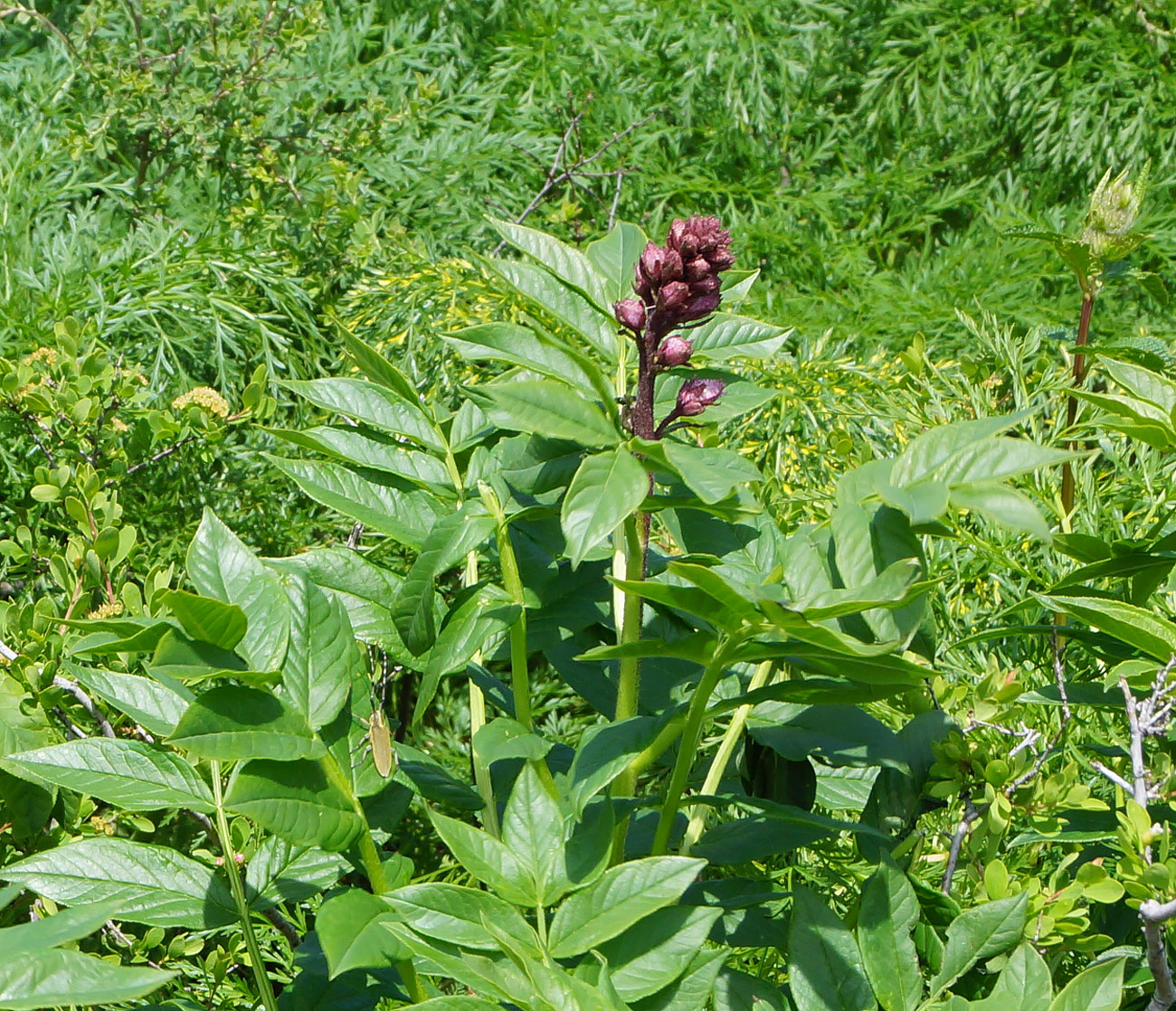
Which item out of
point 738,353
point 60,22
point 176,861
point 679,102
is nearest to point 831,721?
point 738,353

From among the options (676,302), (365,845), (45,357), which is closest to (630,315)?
(676,302)

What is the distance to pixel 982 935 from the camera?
2.38ft

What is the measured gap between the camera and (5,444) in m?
1.66

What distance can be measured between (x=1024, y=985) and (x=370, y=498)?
0.54 metres

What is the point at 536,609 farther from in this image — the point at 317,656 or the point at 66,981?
the point at 66,981

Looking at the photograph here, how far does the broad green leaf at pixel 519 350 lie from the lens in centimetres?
77

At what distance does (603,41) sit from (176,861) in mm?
2365

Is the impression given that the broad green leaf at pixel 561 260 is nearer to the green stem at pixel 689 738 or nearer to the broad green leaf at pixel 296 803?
the green stem at pixel 689 738

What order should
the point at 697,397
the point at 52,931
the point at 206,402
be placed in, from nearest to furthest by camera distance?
the point at 52,931
the point at 697,397
the point at 206,402

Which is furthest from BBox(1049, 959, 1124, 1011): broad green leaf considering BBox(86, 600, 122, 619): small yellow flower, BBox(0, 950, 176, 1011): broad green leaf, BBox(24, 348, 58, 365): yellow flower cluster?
BBox(24, 348, 58, 365): yellow flower cluster

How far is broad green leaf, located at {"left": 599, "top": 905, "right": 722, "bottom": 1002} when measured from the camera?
2.32 feet

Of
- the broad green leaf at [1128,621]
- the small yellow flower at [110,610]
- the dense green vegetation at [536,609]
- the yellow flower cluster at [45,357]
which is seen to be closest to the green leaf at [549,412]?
the dense green vegetation at [536,609]

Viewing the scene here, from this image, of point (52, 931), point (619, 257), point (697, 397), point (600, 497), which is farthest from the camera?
point (619, 257)

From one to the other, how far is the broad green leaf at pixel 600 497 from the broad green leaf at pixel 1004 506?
17cm
